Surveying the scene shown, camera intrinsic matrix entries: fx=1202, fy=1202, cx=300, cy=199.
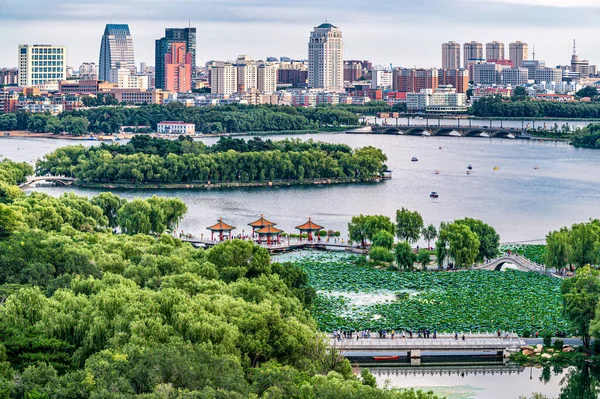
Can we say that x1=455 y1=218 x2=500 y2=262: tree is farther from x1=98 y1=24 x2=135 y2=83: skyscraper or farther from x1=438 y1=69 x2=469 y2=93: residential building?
x1=98 y1=24 x2=135 y2=83: skyscraper

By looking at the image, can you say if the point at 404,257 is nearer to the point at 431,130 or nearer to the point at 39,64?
the point at 431,130

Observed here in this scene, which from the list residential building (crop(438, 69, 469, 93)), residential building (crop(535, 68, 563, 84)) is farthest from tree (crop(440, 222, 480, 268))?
residential building (crop(535, 68, 563, 84))

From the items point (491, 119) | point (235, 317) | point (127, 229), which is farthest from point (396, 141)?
point (235, 317)

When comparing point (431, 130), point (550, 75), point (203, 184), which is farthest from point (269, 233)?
point (550, 75)

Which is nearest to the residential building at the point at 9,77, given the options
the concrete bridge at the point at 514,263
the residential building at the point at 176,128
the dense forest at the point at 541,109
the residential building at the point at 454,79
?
the residential building at the point at 454,79

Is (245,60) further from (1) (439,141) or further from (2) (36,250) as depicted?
(2) (36,250)

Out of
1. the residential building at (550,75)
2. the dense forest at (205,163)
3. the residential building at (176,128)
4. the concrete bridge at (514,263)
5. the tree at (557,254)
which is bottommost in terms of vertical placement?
the concrete bridge at (514,263)

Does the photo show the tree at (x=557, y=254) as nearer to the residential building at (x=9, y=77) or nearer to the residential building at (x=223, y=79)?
the residential building at (x=223, y=79)
